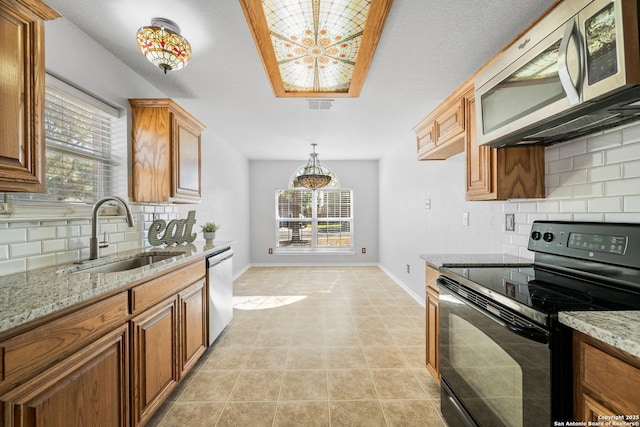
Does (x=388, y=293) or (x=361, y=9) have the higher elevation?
(x=361, y=9)

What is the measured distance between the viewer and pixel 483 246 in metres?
2.50

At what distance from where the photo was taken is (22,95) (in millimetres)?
1131

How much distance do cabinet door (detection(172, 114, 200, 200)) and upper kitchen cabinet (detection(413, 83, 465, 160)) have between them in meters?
2.24

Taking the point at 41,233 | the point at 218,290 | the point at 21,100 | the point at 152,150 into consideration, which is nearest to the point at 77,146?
the point at 152,150

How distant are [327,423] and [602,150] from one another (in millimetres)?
2085

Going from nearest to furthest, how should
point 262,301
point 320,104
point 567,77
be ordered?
point 567,77, point 320,104, point 262,301

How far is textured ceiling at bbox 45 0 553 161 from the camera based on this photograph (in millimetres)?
1625

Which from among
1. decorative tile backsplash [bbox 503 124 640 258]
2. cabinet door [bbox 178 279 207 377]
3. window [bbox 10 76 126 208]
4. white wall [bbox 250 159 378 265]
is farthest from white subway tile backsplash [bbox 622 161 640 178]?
white wall [bbox 250 159 378 265]

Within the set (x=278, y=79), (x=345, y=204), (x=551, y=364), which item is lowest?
(x=551, y=364)

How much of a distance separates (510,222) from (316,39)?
1.92 meters

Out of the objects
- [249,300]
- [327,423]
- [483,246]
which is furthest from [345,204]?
[327,423]

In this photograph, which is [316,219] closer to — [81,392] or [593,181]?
[593,181]

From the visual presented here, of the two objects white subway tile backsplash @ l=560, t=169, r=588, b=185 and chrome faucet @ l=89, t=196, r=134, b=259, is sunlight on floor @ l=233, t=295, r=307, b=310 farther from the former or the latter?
white subway tile backsplash @ l=560, t=169, r=588, b=185

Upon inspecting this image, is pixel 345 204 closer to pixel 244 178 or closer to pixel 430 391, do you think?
pixel 244 178
